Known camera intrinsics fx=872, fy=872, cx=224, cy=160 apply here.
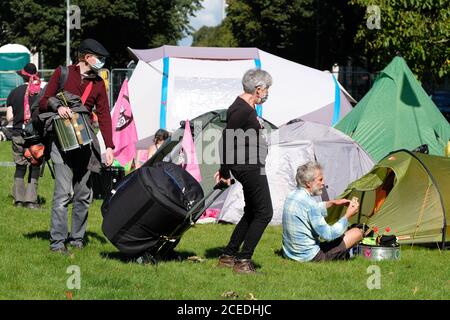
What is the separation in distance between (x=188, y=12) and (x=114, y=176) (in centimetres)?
3499

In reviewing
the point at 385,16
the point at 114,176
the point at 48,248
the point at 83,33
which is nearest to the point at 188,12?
the point at 83,33

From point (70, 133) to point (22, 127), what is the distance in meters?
3.89

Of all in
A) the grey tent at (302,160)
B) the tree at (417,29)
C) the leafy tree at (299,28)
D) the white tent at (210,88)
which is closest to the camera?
the grey tent at (302,160)

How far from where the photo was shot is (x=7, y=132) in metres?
11.4

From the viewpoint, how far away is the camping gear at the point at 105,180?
12.3m

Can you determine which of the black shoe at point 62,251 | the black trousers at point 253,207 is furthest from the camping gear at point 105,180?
the black trousers at point 253,207

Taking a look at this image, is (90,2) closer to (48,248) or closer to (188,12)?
(188,12)

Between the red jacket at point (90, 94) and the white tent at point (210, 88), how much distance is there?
8432mm

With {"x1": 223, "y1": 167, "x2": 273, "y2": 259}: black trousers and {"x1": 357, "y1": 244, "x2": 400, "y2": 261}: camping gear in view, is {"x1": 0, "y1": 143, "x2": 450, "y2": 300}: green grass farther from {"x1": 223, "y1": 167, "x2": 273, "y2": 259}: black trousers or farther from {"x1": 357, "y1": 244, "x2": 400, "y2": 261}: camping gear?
{"x1": 223, "y1": 167, "x2": 273, "y2": 259}: black trousers

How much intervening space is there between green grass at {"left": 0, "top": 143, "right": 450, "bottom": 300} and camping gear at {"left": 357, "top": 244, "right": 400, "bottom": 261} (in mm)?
131

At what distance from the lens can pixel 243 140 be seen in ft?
23.9

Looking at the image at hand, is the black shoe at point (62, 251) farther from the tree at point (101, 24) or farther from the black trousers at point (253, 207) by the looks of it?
the tree at point (101, 24)

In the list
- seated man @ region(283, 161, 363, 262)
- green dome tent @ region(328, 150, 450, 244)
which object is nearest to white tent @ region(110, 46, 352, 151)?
green dome tent @ region(328, 150, 450, 244)
